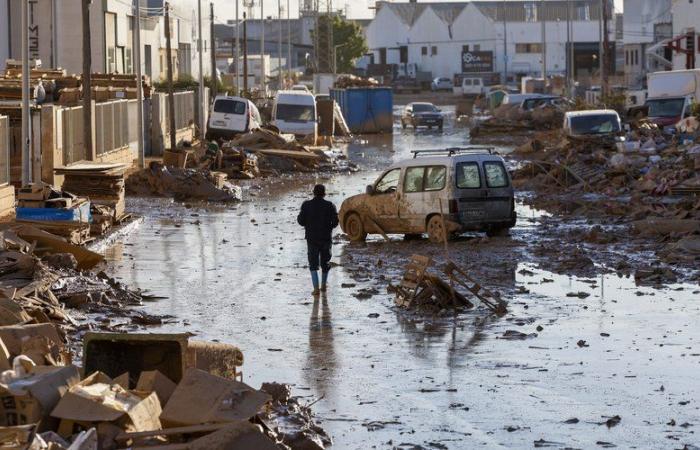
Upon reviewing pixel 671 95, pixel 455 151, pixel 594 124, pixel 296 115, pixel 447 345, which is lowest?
pixel 447 345

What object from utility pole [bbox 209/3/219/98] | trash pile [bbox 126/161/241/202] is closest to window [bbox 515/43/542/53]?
utility pole [bbox 209/3/219/98]

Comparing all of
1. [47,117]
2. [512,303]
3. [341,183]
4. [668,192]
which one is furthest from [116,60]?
[512,303]

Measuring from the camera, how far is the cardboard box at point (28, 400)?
9.45 m

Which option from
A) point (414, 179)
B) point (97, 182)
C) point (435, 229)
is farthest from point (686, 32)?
point (435, 229)

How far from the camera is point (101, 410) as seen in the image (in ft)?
30.8

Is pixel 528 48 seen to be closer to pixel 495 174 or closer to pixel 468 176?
pixel 495 174

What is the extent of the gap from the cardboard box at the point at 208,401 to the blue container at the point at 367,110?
6507cm

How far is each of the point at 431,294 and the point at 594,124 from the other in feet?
102

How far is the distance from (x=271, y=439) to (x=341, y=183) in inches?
1286

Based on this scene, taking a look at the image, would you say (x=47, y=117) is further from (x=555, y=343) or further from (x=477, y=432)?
(x=477, y=432)

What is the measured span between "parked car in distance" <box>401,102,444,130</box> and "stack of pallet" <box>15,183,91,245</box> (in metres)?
55.3

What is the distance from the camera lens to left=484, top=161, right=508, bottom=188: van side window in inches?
1003

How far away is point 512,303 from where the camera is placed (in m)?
18.5

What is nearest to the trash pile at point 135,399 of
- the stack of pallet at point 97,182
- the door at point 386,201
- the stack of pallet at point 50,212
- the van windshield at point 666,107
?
the stack of pallet at point 50,212
